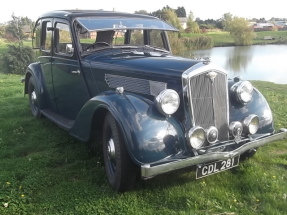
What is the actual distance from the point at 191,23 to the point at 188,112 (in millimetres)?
40412

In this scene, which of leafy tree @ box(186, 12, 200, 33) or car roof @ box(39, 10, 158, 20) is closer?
car roof @ box(39, 10, 158, 20)

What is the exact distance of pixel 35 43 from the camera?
20.5ft

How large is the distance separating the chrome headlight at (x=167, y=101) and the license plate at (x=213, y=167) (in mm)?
641

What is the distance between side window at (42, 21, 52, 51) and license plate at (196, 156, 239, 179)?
352 centimetres

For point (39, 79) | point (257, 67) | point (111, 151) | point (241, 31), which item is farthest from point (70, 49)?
point (241, 31)

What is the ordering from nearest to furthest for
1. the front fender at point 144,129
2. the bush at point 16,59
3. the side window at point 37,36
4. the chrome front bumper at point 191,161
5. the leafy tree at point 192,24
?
the chrome front bumper at point 191,161 → the front fender at point 144,129 → the side window at point 37,36 → the bush at point 16,59 → the leafy tree at point 192,24

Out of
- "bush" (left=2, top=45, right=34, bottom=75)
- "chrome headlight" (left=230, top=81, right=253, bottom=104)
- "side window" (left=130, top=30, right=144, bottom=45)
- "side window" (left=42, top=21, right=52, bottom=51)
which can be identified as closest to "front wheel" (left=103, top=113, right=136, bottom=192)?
"chrome headlight" (left=230, top=81, right=253, bottom=104)

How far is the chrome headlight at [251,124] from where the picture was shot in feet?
11.8

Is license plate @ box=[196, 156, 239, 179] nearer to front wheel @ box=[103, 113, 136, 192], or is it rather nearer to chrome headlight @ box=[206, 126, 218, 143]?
chrome headlight @ box=[206, 126, 218, 143]

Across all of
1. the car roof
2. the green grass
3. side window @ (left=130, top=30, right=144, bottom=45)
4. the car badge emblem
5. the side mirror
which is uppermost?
the car roof

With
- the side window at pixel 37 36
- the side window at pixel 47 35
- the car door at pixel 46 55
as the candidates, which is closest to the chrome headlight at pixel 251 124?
the car door at pixel 46 55

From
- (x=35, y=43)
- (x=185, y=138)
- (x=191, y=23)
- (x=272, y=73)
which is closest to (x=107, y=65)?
(x=185, y=138)

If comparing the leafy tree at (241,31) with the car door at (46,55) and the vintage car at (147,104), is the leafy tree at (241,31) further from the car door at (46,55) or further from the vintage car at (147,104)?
the vintage car at (147,104)

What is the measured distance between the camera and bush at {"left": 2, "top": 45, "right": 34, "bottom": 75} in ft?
57.9
